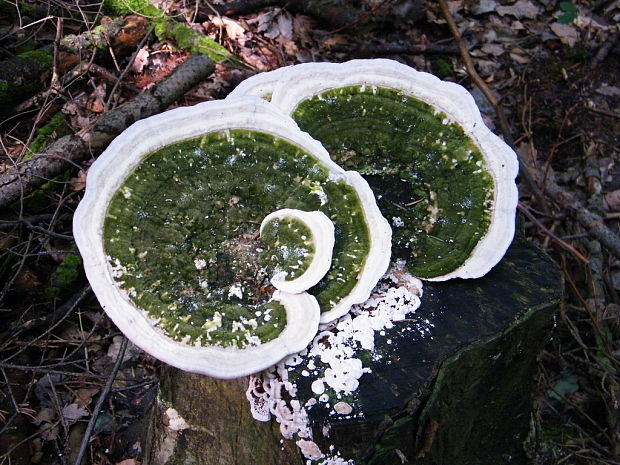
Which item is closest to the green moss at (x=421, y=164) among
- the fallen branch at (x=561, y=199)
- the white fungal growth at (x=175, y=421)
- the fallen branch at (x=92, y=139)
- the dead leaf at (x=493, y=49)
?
the white fungal growth at (x=175, y=421)

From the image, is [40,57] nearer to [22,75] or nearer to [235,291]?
[22,75]

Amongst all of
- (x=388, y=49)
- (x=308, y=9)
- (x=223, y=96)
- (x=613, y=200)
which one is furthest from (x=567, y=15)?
(x=223, y=96)

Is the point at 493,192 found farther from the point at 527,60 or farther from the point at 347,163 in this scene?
the point at 527,60

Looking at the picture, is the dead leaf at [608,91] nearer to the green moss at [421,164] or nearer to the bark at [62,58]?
the green moss at [421,164]

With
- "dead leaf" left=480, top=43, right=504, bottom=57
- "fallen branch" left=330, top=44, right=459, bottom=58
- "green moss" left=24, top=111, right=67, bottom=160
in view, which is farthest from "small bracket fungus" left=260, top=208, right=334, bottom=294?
"dead leaf" left=480, top=43, right=504, bottom=57

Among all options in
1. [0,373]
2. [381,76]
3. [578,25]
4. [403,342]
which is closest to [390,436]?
[403,342]

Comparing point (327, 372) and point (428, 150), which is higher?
point (428, 150)

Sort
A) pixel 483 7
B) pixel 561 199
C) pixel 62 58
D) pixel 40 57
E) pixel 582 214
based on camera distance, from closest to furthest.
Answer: pixel 40 57 → pixel 62 58 → pixel 582 214 → pixel 561 199 → pixel 483 7

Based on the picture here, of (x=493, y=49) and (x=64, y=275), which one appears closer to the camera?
(x=64, y=275)
